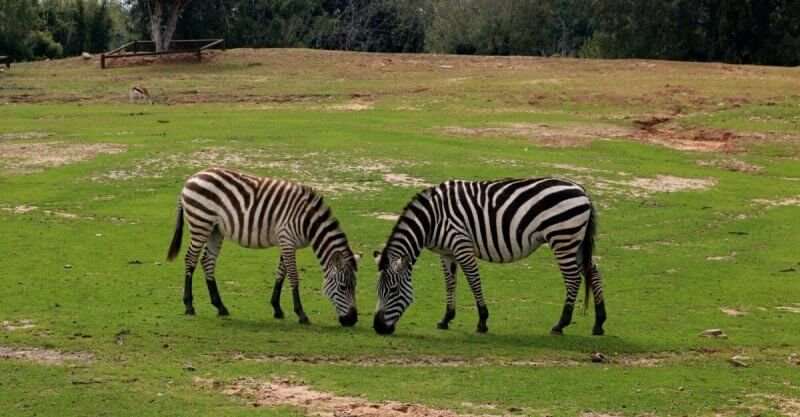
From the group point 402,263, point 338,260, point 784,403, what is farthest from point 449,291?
point 784,403

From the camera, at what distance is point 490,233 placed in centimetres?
1525

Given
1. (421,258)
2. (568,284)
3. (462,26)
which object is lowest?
(421,258)

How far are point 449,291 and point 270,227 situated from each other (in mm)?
2611

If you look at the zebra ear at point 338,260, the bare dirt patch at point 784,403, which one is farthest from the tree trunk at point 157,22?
the bare dirt patch at point 784,403

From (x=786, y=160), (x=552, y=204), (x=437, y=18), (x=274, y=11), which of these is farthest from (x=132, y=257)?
(x=437, y=18)

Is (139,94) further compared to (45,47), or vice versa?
(45,47)

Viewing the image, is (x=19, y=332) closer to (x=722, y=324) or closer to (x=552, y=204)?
(x=552, y=204)

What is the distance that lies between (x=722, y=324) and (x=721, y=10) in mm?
46409

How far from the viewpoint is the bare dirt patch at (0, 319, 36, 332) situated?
14.2m

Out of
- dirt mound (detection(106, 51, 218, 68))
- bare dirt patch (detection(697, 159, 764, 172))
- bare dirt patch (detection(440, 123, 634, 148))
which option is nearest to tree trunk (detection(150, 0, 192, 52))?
dirt mound (detection(106, 51, 218, 68))

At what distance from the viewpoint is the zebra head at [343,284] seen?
49.0 feet

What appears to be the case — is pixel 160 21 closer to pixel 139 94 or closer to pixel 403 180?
pixel 139 94

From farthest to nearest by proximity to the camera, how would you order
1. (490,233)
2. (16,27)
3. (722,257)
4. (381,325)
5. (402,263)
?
1. (16,27)
2. (722,257)
3. (490,233)
4. (402,263)
5. (381,325)

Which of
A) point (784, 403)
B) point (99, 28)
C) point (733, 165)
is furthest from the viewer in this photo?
point (99, 28)
